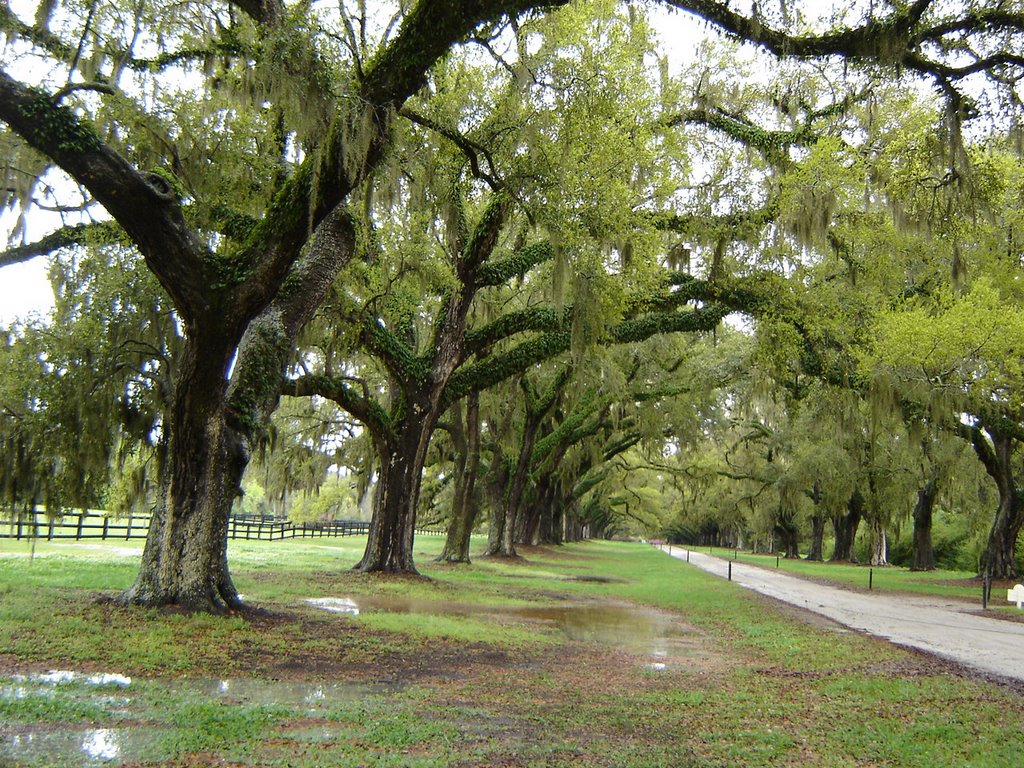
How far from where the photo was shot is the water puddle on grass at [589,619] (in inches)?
392

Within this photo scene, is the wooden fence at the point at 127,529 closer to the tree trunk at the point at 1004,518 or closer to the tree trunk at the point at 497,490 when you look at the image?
the tree trunk at the point at 497,490

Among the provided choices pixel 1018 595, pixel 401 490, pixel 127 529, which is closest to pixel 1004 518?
pixel 1018 595

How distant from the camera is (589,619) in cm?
1254

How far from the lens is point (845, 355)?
1544 cm

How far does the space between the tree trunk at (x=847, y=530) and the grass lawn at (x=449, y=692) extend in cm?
3091

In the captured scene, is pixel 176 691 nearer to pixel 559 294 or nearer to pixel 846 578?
pixel 559 294

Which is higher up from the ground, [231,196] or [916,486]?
[231,196]

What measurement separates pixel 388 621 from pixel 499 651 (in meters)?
2.16

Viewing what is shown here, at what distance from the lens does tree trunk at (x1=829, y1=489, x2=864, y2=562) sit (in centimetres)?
3994

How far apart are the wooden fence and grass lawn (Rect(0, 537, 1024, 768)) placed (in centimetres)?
562

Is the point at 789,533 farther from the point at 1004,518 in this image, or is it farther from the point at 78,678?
the point at 78,678

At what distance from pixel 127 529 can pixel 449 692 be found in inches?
800

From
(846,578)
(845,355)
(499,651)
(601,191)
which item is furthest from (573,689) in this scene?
(846,578)

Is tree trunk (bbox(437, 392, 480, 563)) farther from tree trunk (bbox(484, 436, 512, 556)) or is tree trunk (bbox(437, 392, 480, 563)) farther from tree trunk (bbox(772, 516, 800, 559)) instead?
tree trunk (bbox(772, 516, 800, 559))
